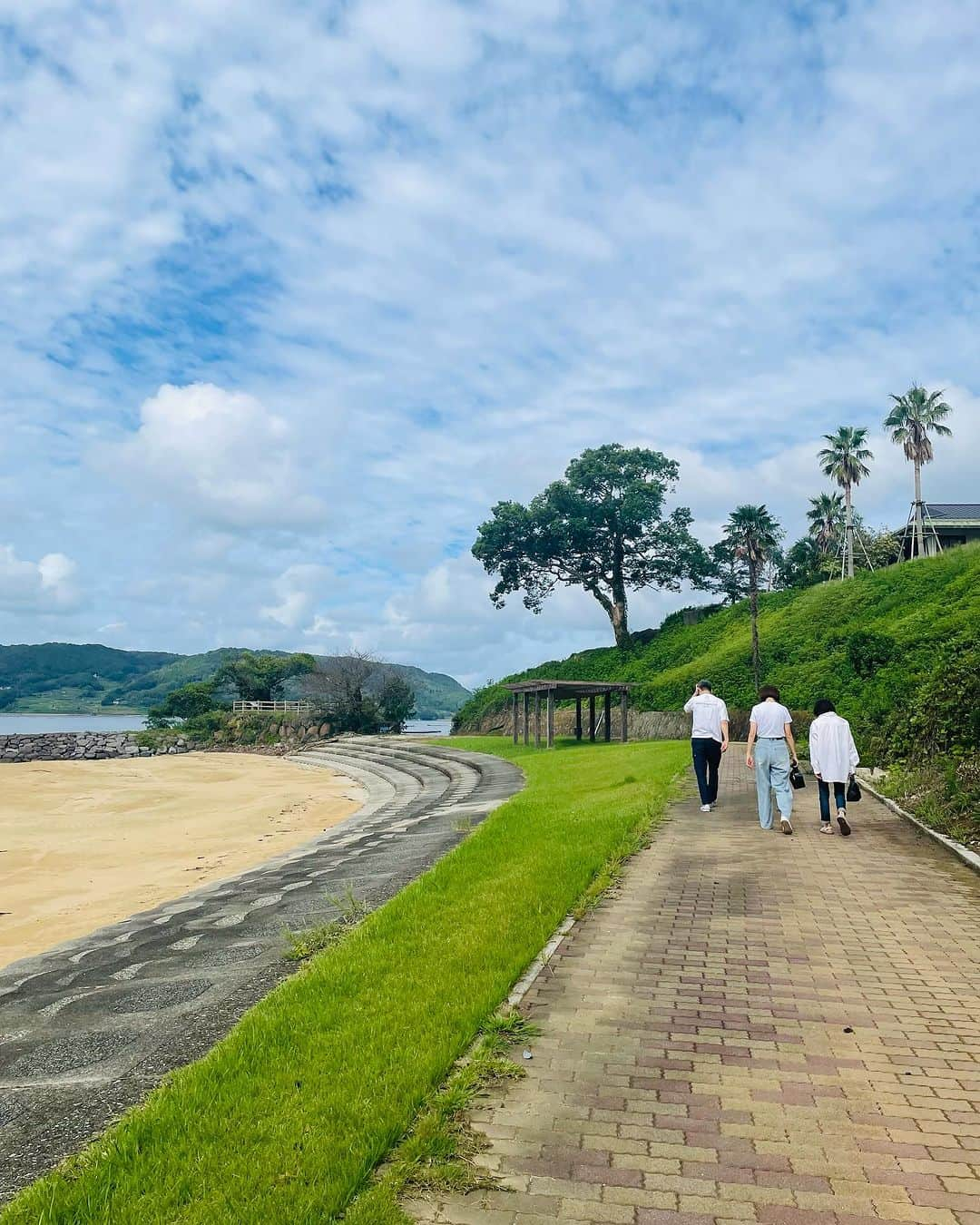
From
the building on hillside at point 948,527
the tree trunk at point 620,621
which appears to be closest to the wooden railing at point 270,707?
the tree trunk at point 620,621

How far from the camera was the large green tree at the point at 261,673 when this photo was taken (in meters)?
66.6

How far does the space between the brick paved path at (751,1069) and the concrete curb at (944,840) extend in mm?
861

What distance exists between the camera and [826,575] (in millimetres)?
53469

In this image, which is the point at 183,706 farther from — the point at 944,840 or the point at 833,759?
the point at 944,840

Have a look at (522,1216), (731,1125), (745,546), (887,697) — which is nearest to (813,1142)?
(731,1125)

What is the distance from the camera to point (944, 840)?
9.39m

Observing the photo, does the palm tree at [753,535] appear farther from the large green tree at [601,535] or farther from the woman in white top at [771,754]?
the woman in white top at [771,754]

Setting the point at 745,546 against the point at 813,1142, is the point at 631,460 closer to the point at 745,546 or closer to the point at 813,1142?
the point at 745,546

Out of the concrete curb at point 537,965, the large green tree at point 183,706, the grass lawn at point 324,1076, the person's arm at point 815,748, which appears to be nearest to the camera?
the grass lawn at point 324,1076

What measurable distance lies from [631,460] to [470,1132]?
53.3 meters

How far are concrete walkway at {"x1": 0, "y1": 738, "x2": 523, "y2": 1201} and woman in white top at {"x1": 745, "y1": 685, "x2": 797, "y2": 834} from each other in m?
4.14

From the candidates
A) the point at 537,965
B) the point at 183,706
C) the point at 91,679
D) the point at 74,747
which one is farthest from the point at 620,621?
the point at 91,679

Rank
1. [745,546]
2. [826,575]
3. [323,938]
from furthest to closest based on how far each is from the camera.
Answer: [826,575] < [745,546] < [323,938]

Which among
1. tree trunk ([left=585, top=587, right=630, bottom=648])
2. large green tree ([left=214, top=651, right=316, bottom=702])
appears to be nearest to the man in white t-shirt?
tree trunk ([left=585, top=587, right=630, bottom=648])
